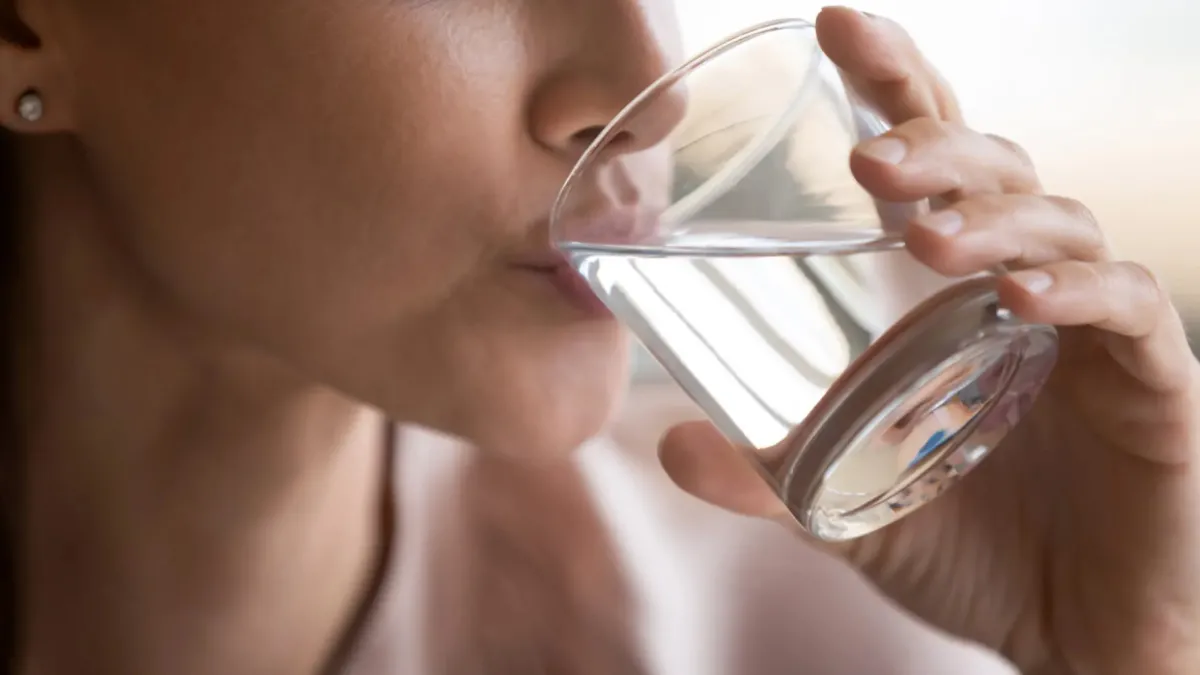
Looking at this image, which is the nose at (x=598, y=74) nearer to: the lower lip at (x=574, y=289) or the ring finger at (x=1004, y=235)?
the lower lip at (x=574, y=289)

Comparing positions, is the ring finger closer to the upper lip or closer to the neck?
the upper lip

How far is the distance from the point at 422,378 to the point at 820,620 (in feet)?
1.62

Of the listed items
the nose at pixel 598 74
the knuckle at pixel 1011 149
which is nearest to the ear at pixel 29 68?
the nose at pixel 598 74

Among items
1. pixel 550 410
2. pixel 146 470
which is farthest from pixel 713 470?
pixel 146 470

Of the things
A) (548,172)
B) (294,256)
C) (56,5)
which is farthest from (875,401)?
(56,5)

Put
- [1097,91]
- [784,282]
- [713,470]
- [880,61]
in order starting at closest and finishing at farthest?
[784,282], [880,61], [713,470], [1097,91]

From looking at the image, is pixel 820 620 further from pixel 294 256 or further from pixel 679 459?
pixel 294 256

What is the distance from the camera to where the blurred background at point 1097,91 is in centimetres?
98

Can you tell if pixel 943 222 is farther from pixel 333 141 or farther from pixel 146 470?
pixel 146 470

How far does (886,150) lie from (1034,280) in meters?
0.08

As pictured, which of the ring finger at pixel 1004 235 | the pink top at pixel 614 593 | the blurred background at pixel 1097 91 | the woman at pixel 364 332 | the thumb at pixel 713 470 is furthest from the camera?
the blurred background at pixel 1097 91

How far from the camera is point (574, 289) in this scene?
1.75 ft

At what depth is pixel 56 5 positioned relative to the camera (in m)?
0.55

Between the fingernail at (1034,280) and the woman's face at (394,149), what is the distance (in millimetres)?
199
